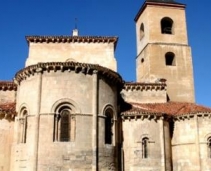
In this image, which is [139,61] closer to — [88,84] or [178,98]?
[178,98]

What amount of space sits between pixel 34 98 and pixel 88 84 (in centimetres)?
270

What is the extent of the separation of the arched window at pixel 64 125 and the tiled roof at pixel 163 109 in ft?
11.9

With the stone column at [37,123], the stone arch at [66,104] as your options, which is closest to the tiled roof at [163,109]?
the stone arch at [66,104]

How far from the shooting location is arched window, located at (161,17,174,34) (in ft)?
92.2

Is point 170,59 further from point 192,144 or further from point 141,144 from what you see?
point 141,144

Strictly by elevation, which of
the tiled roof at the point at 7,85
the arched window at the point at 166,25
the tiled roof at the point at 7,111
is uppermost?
the arched window at the point at 166,25

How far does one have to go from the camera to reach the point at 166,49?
1061 inches

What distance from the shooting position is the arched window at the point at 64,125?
15.5 meters

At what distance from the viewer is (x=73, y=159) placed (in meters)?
15.2

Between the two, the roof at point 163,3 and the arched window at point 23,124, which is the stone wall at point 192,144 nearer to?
the arched window at point 23,124

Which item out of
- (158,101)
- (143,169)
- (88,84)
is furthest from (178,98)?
(88,84)

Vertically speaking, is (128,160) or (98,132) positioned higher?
(98,132)

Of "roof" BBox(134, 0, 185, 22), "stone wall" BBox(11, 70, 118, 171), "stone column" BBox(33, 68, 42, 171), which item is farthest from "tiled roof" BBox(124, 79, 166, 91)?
"roof" BBox(134, 0, 185, 22)

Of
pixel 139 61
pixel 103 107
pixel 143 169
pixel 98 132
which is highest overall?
pixel 139 61
